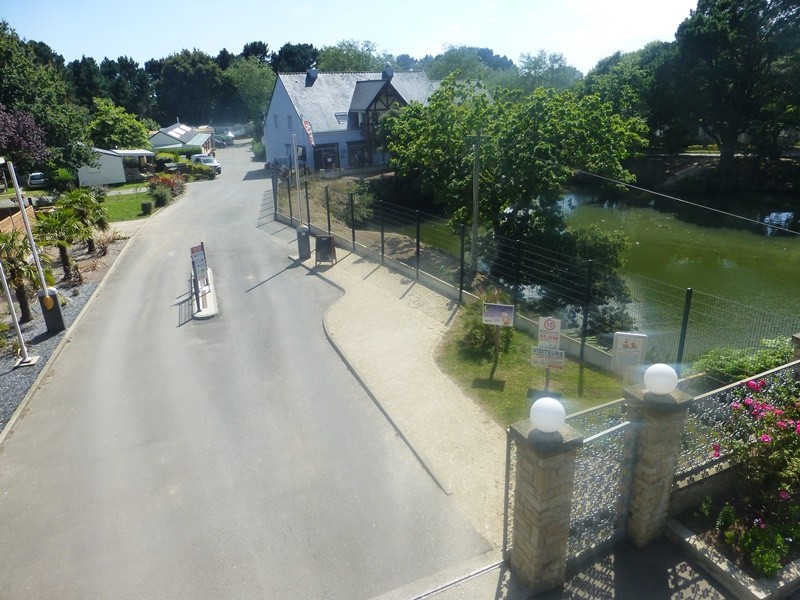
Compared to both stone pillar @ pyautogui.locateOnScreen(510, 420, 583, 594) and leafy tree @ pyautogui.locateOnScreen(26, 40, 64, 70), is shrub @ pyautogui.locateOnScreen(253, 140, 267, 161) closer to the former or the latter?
leafy tree @ pyautogui.locateOnScreen(26, 40, 64, 70)

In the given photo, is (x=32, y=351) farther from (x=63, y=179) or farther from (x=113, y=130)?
(x=113, y=130)

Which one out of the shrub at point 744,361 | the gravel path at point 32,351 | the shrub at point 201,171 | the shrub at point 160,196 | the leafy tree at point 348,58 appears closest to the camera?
the shrub at point 744,361

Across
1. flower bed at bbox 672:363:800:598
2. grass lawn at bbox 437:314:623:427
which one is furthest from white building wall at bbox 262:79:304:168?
flower bed at bbox 672:363:800:598

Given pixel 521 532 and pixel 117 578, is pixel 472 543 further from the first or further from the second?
pixel 117 578

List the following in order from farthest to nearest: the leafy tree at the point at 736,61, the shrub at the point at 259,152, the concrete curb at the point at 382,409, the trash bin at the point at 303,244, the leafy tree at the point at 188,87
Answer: the leafy tree at the point at 188,87 → the shrub at the point at 259,152 → the leafy tree at the point at 736,61 → the trash bin at the point at 303,244 → the concrete curb at the point at 382,409

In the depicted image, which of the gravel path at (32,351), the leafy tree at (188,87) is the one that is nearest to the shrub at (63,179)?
the gravel path at (32,351)

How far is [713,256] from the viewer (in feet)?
83.8

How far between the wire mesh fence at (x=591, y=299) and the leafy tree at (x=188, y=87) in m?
69.1

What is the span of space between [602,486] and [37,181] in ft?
140

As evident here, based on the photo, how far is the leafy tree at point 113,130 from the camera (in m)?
44.7

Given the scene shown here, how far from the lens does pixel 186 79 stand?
82.7m

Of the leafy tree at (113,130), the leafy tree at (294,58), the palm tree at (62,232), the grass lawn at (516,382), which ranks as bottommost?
the grass lawn at (516,382)

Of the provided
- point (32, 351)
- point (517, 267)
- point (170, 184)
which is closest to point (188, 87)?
point (170, 184)

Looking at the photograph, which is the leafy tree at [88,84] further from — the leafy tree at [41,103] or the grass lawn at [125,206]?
the grass lawn at [125,206]
